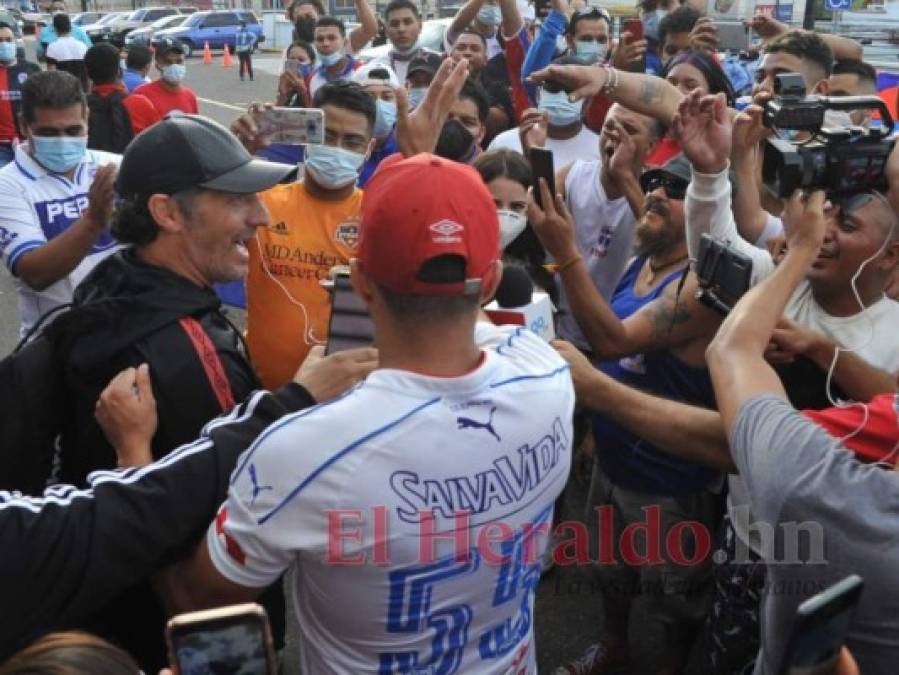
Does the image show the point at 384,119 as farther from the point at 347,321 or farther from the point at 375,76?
the point at 347,321

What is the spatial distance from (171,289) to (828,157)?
155cm

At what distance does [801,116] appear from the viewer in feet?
6.93

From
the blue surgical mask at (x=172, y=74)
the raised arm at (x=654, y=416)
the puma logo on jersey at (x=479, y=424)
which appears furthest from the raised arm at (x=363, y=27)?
the puma logo on jersey at (x=479, y=424)

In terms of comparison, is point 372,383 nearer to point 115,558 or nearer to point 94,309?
point 115,558

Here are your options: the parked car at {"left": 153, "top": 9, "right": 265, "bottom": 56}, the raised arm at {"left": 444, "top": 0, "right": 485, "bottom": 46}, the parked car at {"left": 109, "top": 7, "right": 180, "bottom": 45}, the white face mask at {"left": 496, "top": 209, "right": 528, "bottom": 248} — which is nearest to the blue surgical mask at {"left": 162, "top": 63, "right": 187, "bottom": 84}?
the raised arm at {"left": 444, "top": 0, "right": 485, "bottom": 46}

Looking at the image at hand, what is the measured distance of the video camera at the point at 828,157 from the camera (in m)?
1.95

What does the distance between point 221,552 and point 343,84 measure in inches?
106

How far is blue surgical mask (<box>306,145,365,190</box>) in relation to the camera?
3.30 metres

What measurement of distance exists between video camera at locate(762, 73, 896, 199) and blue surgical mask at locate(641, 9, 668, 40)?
5641 millimetres

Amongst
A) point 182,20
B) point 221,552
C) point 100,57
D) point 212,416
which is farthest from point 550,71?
point 182,20

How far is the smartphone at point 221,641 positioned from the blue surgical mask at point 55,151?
3081 millimetres

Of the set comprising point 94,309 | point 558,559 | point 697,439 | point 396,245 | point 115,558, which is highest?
point 396,245

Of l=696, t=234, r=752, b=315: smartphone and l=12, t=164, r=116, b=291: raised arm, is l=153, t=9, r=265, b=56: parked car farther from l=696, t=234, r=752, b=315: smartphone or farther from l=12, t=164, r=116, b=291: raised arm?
l=696, t=234, r=752, b=315: smartphone

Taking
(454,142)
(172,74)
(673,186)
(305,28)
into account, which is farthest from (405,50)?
(673,186)
